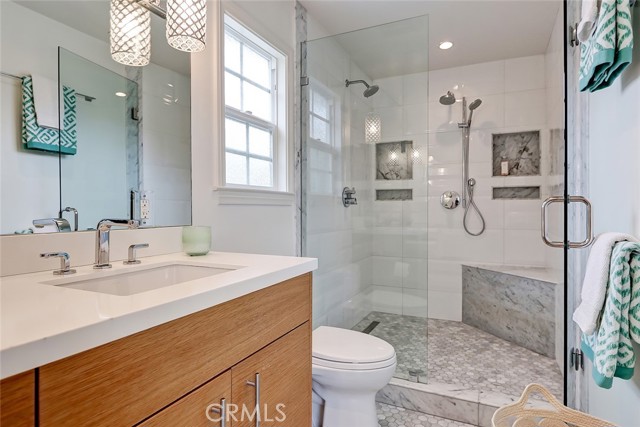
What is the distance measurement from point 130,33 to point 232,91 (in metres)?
0.62

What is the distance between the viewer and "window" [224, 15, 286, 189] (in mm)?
1798

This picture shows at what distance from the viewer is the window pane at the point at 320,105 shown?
7.82 feet

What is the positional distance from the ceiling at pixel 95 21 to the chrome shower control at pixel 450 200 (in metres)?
2.60

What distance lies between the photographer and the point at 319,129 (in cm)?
241

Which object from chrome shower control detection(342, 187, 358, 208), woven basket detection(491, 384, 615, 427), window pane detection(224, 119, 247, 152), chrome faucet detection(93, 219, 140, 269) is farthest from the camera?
chrome shower control detection(342, 187, 358, 208)

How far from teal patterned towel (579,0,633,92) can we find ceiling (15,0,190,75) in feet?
5.03

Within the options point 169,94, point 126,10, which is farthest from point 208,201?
point 126,10

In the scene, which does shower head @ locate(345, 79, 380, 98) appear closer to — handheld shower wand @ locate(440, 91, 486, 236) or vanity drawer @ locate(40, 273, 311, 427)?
handheld shower wand @ locate(440, 91, 486, 236)

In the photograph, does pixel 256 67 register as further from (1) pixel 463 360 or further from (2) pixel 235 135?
(1) pixel 463 360

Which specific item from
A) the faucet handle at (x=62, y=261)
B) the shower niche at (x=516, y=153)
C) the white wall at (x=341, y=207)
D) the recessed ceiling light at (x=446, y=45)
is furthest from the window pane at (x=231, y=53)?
the shower niche at (x=516, y=153)

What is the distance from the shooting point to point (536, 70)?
3.01 meters

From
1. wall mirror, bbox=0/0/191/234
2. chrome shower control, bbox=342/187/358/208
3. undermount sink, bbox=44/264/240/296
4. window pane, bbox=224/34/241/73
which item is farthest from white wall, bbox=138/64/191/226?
chrome shower control, bbox=342/187/358/208

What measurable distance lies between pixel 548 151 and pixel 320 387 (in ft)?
8.68

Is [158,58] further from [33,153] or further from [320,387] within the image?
[320,387]
